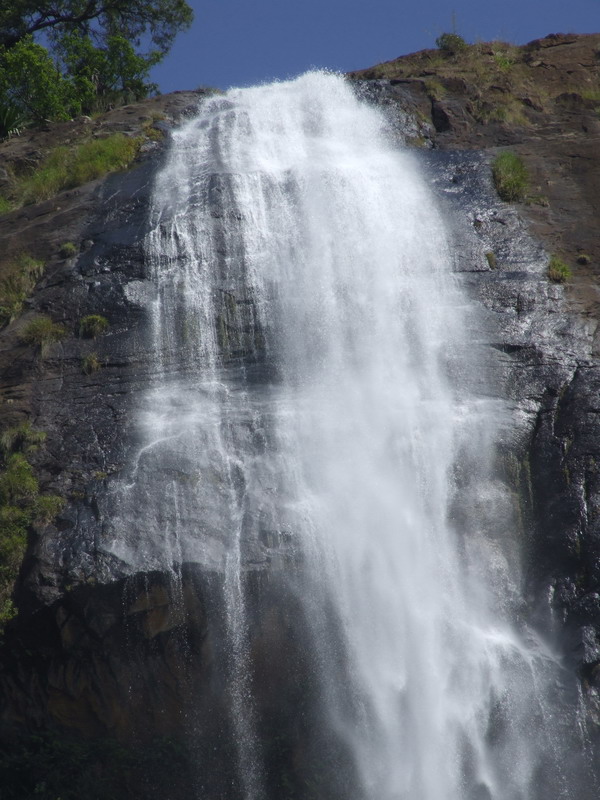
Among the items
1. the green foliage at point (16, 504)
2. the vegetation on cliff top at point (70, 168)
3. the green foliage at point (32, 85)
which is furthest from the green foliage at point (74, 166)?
the green foliage at point (16, 504)

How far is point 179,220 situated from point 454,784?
10.8 metres

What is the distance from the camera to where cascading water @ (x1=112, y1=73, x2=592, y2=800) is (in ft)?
38.3

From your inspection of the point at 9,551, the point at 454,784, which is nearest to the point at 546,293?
the point at 454,784

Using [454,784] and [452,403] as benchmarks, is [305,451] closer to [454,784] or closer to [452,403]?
[452,403]

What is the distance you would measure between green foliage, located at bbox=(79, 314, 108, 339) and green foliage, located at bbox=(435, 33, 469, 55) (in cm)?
1464

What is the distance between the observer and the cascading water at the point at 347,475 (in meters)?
11.7

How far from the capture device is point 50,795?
39.1 feet

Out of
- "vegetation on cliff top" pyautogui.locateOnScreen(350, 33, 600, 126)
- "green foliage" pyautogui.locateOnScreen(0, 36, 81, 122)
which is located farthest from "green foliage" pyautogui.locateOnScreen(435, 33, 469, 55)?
"green foliage" pyautogui.locateOnScreen(0, 36, 81, 122)

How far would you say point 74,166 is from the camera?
63.5ft

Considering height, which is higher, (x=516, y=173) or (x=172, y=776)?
(x=516, y=173)

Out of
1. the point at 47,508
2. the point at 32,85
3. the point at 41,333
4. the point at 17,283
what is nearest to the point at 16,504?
the point at 47,508

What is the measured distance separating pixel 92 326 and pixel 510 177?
9.18 meters

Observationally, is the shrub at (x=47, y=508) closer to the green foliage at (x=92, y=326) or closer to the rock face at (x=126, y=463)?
the rock face at (x=126, y=463)

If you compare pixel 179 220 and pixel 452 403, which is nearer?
pixel 452 403
